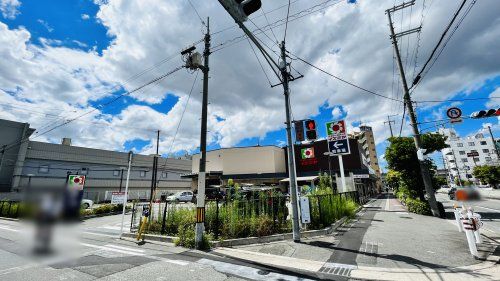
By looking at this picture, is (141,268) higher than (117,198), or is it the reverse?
(117,198)

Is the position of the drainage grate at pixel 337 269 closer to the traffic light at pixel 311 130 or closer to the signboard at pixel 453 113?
the traffic light at pixel 311 130

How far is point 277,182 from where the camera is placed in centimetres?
4022

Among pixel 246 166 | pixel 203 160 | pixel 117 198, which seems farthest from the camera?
pixel 246 166

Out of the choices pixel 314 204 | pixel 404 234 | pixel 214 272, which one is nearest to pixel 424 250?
pixel 404 234

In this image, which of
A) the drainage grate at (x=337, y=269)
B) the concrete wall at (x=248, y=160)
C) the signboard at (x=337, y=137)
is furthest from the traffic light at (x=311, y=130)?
the concrete wall at (x=248, y=160)

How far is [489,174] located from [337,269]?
56141 mm

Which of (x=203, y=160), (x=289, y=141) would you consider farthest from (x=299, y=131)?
(x=203, y=160)

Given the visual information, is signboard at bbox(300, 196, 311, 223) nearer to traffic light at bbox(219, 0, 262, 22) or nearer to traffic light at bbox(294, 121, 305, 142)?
traffic light at bbox(294, 121, 305, 142)

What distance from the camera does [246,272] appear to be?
7.01 metres

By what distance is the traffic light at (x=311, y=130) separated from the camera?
11.5 meters

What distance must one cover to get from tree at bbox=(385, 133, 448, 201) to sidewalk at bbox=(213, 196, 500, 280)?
7.82 m

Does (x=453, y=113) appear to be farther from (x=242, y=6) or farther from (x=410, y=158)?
(x=242, y=6)

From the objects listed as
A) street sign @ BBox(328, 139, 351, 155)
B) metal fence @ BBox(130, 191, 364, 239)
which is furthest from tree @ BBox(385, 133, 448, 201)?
metal fence @ BBox(130, 191, 364, 239)

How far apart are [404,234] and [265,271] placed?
7.61 meters
